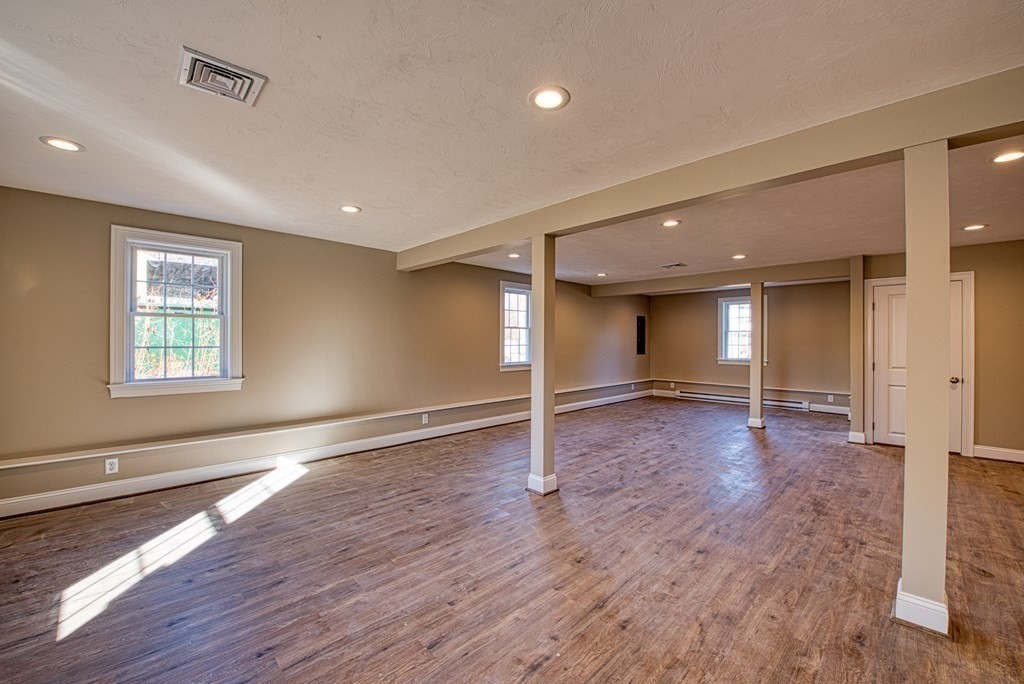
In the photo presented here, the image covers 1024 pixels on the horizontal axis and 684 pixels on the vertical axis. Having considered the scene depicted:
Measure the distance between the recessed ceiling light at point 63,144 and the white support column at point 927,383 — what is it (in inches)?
180

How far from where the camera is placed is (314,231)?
4.55 m

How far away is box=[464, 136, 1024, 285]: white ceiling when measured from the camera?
2938 millimetres

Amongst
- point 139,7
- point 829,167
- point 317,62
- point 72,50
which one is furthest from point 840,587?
point 72,50

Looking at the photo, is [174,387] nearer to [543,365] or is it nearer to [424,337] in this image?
[424,337]

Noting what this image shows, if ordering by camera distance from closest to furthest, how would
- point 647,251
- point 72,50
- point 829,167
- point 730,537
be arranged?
1. point 72,50
2. point 829,167
3. point 730,537
4. point 647,251

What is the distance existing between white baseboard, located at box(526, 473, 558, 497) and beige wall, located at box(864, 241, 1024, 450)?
5.28m

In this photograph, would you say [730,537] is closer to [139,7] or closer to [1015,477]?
[1015,477]

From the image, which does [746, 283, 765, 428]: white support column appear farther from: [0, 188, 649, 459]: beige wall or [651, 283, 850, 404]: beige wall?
[0, 188, 649, 459]: beige wall

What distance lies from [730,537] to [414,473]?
290cm

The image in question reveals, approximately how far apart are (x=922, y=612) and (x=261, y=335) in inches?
215

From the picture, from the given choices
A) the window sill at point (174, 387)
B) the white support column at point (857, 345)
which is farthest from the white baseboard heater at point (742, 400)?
the window sill at point (174, 387)

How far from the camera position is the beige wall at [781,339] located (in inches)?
313

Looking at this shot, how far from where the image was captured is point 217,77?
184 centimetres

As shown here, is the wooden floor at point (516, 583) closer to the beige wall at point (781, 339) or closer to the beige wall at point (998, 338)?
the beige wall at point (998, 338)
